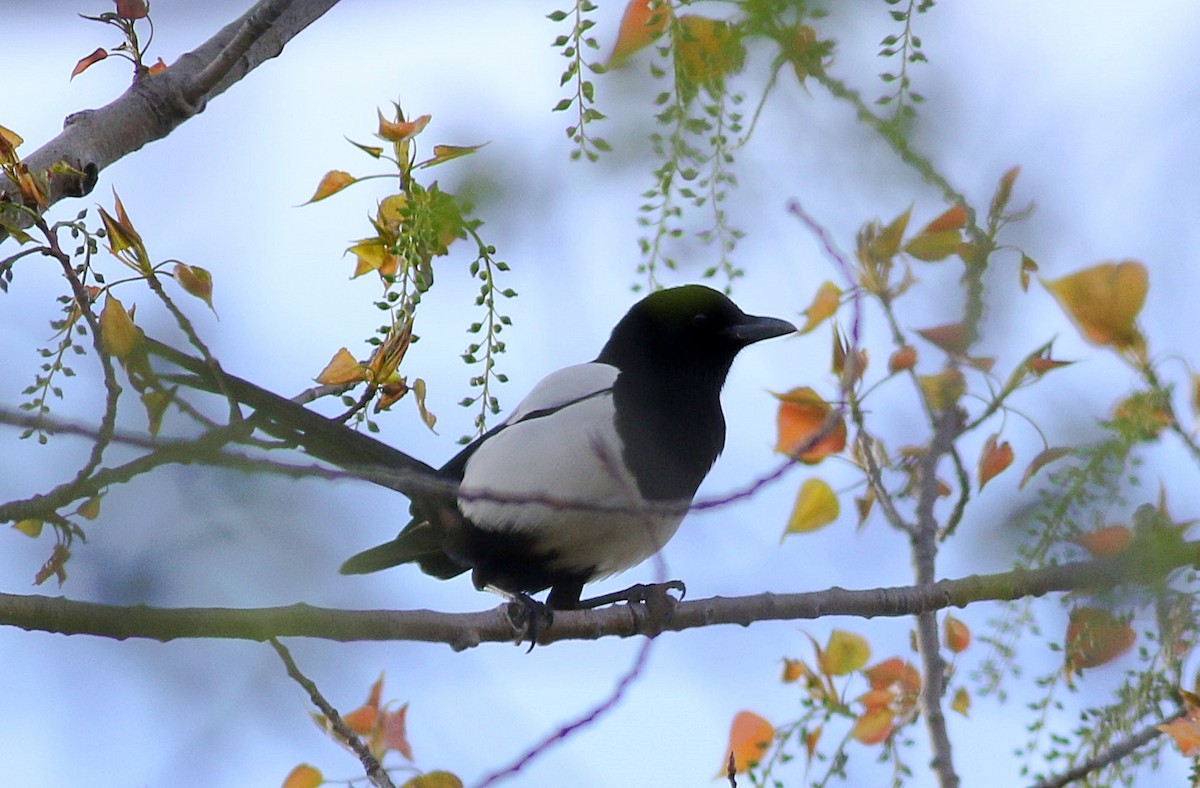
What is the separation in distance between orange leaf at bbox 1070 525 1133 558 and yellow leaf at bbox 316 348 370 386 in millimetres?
1289

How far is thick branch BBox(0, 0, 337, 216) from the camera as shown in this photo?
2414mm

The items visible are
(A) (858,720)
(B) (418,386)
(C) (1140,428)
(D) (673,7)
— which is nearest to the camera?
(D) (673,7)

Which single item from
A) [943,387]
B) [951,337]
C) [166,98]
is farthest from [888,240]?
[166,98]

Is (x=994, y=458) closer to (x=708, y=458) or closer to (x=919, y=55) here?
(x=919, y=55)

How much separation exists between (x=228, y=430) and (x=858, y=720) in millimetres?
1701

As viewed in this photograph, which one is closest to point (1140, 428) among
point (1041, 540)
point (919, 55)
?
point (1041, 540)

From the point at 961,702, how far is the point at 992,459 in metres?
0.72

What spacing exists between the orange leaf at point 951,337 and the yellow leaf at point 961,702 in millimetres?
1351

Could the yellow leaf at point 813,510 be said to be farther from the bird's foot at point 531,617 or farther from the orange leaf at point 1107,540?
the orange leaf at point 1107,540

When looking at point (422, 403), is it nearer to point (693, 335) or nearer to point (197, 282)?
point (197, 282)

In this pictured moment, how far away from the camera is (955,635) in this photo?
288 centimetres

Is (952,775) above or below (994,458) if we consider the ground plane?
below

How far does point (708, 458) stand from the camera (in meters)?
3.46

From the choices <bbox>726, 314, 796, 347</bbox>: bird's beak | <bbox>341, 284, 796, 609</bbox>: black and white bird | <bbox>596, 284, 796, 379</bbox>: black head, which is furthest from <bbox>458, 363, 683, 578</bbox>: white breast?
<bbox>726, 314, 796, 347</bbox>: bird's beak
